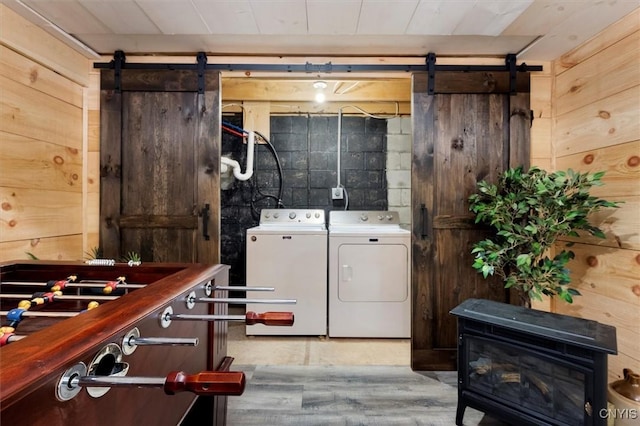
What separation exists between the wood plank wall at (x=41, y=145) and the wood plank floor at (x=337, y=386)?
148 centimetres

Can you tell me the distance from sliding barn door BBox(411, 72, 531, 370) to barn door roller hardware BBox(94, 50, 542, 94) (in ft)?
0.19

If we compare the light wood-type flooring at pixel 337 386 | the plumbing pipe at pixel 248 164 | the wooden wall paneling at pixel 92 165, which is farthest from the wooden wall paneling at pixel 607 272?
the wooden wall paneling at pixel 92 165

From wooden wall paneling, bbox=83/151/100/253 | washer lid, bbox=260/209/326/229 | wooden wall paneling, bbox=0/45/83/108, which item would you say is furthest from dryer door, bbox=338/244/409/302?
wooden wall paneling, bbox=0/45/83/108

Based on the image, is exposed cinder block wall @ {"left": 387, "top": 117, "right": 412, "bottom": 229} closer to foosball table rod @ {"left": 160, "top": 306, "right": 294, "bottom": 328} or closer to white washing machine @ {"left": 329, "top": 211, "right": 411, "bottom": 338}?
white washing machine @ {"left": 329, "top": 211, "right": 411, "bottom": 338}

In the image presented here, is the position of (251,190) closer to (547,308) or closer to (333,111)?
(333,111)

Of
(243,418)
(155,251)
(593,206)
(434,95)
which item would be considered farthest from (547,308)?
(155,251)

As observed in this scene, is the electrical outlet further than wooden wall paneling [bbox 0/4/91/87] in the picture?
Yes

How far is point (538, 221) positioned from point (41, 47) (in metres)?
3.10

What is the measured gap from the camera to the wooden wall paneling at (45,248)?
1.67m

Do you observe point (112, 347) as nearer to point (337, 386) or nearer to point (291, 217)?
point (337, 386)

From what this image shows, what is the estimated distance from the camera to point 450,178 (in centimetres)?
216

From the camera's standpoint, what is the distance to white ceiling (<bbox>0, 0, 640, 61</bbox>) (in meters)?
1.64

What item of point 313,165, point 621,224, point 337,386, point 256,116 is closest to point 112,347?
point 337,386

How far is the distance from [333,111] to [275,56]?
1.16m
